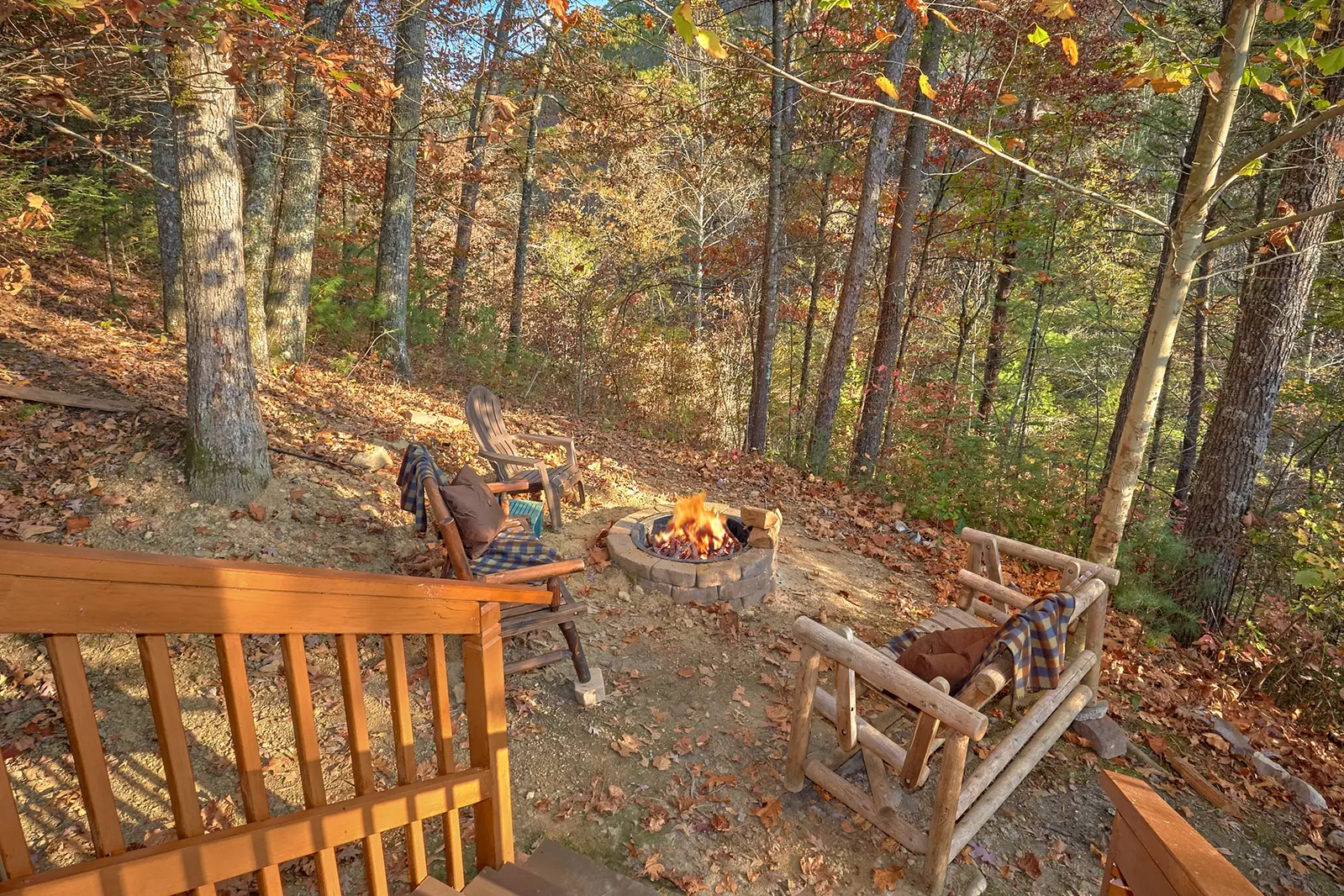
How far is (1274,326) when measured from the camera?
543 cm

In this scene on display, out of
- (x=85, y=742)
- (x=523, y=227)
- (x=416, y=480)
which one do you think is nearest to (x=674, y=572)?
(x=416, y=480)

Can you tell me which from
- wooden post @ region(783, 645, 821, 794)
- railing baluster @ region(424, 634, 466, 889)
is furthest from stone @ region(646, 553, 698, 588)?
railing baluster @ region(424, 634, 466, 889)

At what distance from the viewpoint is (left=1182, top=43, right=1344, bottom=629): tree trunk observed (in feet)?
17.3

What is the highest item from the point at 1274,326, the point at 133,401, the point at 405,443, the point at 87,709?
the point at 1274,326

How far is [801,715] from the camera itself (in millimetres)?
3334

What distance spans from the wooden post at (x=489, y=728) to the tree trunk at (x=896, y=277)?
710 centimetres

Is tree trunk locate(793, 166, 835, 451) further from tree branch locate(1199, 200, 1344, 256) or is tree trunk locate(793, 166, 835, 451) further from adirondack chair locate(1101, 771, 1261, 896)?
adirondack chair locate(1101, 771, 1261, 896)

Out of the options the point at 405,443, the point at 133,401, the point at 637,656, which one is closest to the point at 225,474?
the point at 133,401

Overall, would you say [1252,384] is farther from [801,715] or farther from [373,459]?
[373,459]

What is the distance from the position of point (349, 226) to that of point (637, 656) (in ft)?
41.8

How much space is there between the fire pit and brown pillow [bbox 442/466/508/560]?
1.31 metres

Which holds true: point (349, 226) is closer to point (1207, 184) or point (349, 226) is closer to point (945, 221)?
point (945, 221)

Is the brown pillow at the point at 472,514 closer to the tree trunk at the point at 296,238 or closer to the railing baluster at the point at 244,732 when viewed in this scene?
the railing baluster at the point at 244,732

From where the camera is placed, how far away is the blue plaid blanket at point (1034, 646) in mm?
3117
